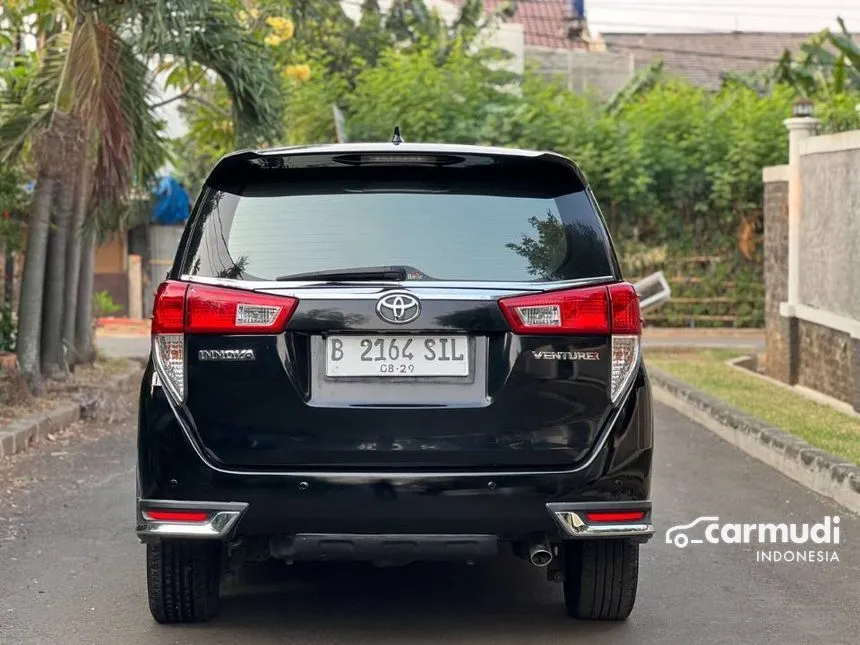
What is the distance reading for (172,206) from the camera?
26.8 meters

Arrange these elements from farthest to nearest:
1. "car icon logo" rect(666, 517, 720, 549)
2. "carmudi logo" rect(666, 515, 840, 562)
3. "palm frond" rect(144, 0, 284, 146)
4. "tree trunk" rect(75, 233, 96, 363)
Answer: "tree trunk" rect(75, 233, 96, 363), "palm frond" rect(144, 0, 284, 146), "car icon logo" rect(666, 517, 720, 549), "carmudi logo" rect(666, 515, 840, 562)

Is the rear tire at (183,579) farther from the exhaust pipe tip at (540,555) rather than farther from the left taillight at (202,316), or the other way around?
the exhaust pipe tip at (540,555)

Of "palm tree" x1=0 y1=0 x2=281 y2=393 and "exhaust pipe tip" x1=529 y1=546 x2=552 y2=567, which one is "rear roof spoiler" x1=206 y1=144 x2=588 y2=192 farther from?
"palm tree" x1=0 y1=0 x2=281 y2=393

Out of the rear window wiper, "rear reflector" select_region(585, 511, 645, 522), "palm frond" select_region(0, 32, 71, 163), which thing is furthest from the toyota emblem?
"palm frond" select_region(0, 32, 71, 163)

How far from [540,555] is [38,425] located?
21.3 ft

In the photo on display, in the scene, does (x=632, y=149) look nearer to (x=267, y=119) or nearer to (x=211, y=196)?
(x=267, y=119)

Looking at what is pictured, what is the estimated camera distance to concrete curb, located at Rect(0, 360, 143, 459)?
10016 millimetres

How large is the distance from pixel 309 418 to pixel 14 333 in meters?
9.41

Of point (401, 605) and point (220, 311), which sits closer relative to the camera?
point (220, 311)

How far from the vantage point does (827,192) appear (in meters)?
13.2

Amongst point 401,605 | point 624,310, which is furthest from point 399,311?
point 401,605

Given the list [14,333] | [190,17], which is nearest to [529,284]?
[190,17]

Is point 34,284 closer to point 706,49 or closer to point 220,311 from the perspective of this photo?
point 220,311

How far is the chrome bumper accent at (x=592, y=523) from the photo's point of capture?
194 inches
